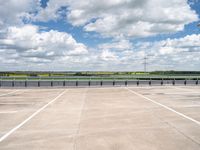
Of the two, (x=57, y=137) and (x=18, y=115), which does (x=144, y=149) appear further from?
(x=18, y=115)

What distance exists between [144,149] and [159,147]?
494mm

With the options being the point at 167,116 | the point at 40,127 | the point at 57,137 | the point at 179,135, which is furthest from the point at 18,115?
the point at 179,135

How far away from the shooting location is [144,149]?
766 cm

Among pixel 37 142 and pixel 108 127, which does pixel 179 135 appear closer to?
pixel 108 127

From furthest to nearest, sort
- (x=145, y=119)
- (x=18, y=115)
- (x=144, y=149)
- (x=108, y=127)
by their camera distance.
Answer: (x=18, y=115), (x=145, y=119), (x=108, y=127), (x=144, y=149)

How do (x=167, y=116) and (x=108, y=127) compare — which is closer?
(x=108, y=127)

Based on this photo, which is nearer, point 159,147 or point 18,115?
point 159,147

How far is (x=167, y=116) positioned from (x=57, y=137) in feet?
20.2

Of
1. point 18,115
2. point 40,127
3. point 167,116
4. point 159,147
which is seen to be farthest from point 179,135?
point 18,115

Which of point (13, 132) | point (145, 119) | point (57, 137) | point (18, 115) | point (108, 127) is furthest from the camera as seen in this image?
point (18, 115)

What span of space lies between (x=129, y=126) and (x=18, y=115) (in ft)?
20.3

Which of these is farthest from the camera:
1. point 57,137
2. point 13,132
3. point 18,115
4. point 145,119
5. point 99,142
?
point 18,115

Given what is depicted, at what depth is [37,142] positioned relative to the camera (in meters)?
8.54

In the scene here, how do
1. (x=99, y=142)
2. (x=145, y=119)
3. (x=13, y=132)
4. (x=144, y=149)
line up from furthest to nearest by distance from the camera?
1. (x=145, y=119)
2. (x=13, y=132)
3. (x=99, y=142)
4. (x=144, y=149)
